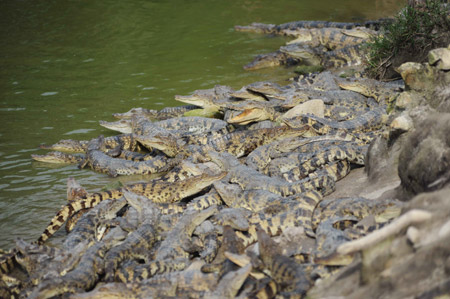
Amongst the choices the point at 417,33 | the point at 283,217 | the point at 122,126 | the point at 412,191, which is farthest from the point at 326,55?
the point at 412,191

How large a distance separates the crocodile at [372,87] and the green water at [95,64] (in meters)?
2.70

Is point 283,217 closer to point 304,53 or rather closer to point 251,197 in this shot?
point 251,197

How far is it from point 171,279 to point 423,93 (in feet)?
10.0

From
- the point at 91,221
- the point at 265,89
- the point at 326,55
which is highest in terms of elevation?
the point at 265,89

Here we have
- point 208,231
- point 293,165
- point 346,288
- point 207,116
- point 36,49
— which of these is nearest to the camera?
point 346,288

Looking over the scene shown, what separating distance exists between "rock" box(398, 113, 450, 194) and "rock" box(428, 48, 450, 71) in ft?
Result: 3.27

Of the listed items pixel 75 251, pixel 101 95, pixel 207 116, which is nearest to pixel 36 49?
pixel 101 95

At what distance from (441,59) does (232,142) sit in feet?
10.3

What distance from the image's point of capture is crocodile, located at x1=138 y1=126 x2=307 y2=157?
7.31 meters

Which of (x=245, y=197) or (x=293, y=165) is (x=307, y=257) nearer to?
(x=245, y=197)

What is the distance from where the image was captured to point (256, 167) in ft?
21.7

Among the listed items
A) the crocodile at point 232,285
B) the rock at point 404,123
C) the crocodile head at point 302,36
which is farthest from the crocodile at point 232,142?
the crocodile head at point 302,36

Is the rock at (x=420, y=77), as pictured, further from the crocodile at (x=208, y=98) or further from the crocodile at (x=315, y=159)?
the crocodile at (x=208, y=98)

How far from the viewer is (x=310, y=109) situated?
776cm
